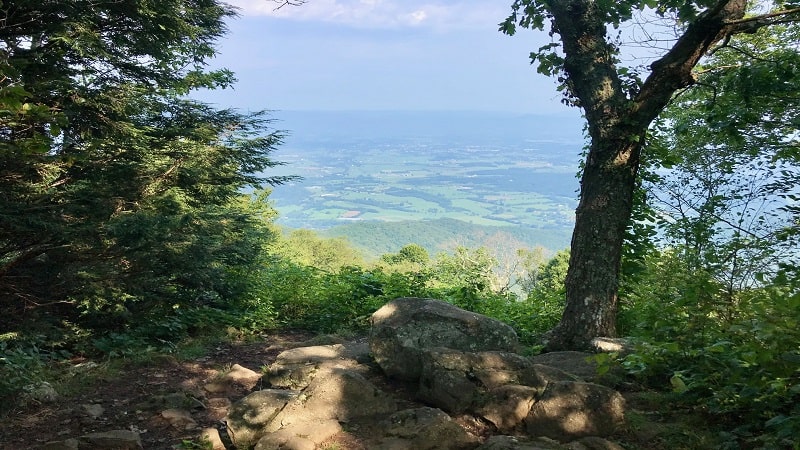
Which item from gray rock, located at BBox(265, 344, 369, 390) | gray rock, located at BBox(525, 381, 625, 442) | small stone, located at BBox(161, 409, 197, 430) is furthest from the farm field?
gray rock, located at BBox(525, 381, 625, 442)

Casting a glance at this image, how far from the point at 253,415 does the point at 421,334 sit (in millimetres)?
1825

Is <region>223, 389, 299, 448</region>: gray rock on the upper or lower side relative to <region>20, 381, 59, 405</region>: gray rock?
upper

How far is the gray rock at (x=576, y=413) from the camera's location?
372cm

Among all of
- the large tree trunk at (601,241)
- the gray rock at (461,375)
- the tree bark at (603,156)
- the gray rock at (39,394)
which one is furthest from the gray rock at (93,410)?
the large tree trunk at (601,241)

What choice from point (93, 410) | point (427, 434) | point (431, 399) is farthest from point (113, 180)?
point (427, 434)

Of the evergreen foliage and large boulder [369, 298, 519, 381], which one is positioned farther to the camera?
the evergreen foliage

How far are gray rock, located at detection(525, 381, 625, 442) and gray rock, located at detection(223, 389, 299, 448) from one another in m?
2.04

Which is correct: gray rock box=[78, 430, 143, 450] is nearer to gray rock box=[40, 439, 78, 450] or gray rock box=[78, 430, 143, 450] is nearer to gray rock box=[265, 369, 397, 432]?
gray rock box=[40, 439, 78, 450]

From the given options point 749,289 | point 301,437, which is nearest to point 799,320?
point 749,289

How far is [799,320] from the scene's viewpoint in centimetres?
301

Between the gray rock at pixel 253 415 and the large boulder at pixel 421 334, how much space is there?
3.39 ft

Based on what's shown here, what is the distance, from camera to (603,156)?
6.15 m

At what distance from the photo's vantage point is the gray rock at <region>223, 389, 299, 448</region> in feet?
13.3

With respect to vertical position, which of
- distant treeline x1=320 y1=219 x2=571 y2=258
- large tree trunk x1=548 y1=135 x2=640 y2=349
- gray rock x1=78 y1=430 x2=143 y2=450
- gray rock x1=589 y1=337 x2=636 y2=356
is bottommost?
distant treeline x1=320 y1=219 x2=571 y2=258
